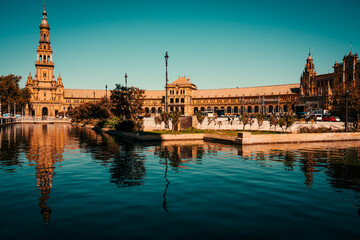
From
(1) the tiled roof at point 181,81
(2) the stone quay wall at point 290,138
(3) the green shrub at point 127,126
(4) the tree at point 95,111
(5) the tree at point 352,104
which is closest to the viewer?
(2) the stone quay wall at point 290,138

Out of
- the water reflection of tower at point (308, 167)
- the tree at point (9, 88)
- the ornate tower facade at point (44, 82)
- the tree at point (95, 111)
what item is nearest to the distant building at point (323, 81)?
the tree at point (95, 111)

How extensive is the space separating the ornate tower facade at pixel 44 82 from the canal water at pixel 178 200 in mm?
128138

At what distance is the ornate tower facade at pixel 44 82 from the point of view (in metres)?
132

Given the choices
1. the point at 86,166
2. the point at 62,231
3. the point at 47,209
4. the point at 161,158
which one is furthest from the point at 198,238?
the point at 161,158

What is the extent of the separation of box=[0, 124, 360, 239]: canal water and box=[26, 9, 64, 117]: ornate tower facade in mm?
128138

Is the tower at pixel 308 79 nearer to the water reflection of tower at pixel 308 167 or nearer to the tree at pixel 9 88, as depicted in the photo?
the water reflection of tower at pixel 308 167

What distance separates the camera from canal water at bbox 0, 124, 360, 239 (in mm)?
6795

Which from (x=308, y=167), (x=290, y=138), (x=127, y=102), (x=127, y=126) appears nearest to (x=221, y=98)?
(x=127, y=102)

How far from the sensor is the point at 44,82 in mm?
132875

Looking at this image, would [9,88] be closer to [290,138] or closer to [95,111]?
[95,111]

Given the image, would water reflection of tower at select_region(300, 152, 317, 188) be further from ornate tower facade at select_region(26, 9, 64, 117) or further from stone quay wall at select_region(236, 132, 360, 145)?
ornate tower facade at select_region(26, 9, 64, 117)

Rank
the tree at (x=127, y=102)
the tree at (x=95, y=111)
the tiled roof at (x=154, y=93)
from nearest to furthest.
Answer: the tree at (x=127, y=102), the tree at (x=95, y=111), the tiled roof at (x=154, y=93)

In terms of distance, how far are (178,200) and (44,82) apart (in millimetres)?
140818

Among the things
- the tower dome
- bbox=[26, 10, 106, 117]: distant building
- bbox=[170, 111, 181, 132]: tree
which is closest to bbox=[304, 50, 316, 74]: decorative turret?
bbox=[170, 111, 181, 132]: tree
